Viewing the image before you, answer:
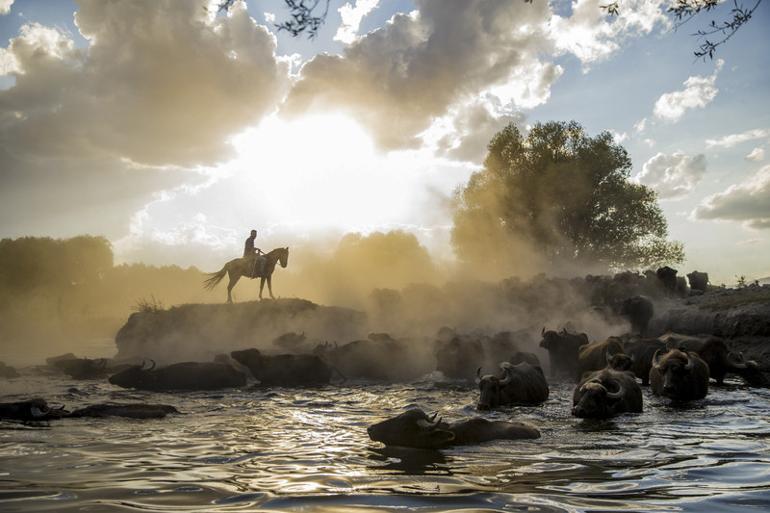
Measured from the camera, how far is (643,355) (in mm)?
17703

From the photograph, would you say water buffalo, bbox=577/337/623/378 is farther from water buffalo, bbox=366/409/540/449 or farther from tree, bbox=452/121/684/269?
tree, bbox=452/121/684/269

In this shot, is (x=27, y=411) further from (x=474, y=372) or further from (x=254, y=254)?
(x=254, y=254)

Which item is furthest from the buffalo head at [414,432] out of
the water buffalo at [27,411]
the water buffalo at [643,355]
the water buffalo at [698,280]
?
the water buffalo at [698,280]

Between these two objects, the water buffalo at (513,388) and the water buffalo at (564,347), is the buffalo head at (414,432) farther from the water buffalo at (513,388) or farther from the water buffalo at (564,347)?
the water buffalo at (564,347)

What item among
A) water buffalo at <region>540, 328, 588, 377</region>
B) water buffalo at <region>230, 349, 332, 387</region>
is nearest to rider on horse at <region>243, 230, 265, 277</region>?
water buffalo at <region>230, 349, 332, 387</region>

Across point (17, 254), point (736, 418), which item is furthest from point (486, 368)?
point (17, 254)

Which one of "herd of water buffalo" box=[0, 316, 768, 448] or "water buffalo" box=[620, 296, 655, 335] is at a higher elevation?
"water buffalo" box=[620, 296, 655, 335]

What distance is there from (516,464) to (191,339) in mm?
26163

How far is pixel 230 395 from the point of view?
1664 cm

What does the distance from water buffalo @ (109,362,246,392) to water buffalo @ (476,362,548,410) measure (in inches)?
340

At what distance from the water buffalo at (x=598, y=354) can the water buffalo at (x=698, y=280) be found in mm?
23763

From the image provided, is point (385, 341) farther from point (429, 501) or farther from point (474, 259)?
point (474, 259)

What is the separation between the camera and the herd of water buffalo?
31.2ft

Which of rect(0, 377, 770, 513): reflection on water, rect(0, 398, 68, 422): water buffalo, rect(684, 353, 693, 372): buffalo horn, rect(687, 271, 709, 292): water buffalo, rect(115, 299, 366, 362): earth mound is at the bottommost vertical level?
rect(0, 377, 770, 513): reflection on water
